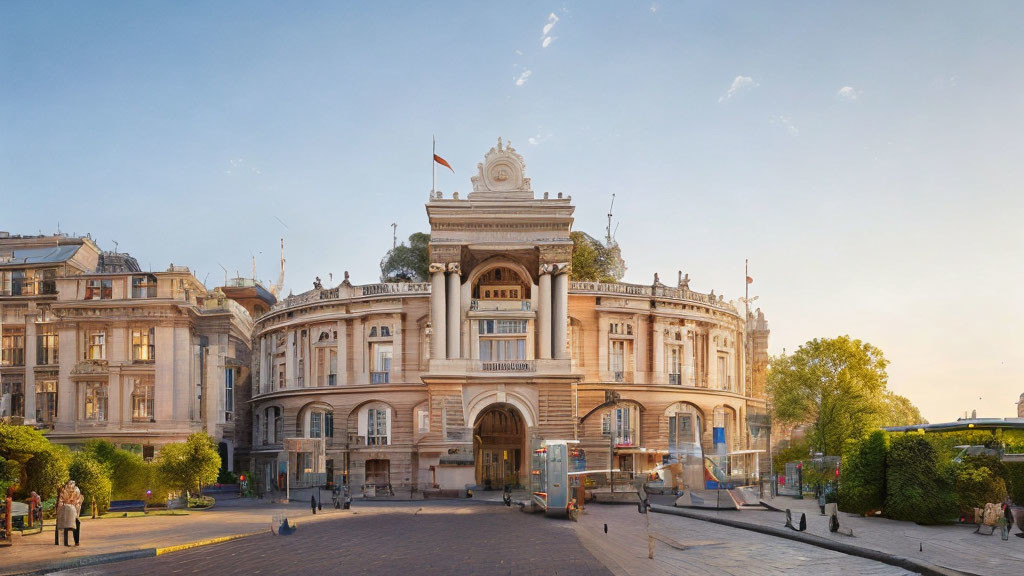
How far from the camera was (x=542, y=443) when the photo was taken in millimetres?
44281

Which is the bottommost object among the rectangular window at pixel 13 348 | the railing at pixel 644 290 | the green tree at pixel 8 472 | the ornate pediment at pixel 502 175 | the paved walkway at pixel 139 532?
the paved walkway at pixel 139 532

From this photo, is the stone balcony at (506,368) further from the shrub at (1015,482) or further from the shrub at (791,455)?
the shrub at (1015,482)

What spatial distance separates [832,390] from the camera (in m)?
70.4

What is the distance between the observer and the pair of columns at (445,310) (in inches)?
2447

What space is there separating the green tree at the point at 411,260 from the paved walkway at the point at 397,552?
49.8m

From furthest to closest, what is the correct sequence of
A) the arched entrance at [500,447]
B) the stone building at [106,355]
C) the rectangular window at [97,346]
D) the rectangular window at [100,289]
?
the rectangular window at [100,289], the rectangular window at [97,346], the stone building at [106,355], the arched entrance at [500,447]

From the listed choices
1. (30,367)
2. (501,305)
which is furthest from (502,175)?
(30,367)

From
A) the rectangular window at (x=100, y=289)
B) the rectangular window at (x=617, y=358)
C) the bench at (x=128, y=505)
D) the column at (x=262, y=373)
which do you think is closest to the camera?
the bench at (x=128, y=505)

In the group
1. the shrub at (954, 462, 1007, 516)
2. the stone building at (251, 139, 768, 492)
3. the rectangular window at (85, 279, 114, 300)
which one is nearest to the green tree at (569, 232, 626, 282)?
the stone building at (251, 139, 768, 492)

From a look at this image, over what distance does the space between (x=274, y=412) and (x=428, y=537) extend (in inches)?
1817

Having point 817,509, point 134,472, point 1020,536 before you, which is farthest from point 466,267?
point 1020,536

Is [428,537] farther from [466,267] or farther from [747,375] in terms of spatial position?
[747,375]

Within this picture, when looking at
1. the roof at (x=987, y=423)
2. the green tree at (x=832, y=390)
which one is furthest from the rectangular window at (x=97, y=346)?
the roof at (x=987, y=423)

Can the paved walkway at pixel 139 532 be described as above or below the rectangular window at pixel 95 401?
below
